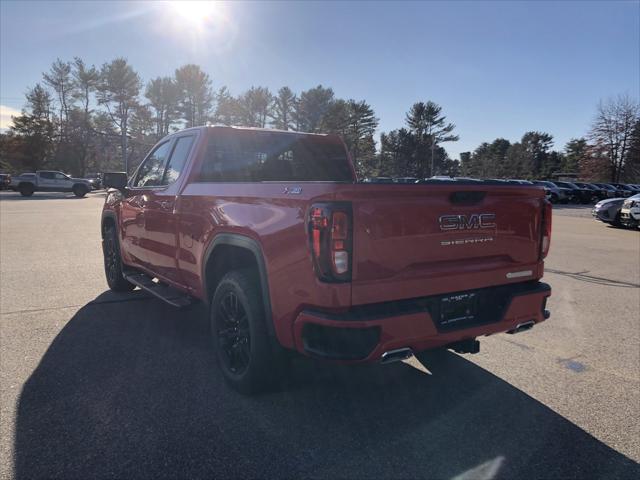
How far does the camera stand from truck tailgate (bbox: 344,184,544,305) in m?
2.52

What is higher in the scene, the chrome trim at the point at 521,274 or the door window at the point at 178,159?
the door window at the point at 178,159

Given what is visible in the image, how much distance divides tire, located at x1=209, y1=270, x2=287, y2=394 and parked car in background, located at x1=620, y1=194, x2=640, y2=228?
663 inches

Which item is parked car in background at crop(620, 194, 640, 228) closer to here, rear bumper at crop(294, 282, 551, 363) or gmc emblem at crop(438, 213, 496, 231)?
gmc emblem at crop(438, 213, 496, 231)

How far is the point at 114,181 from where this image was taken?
5355 mm

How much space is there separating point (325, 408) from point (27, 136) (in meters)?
71.4

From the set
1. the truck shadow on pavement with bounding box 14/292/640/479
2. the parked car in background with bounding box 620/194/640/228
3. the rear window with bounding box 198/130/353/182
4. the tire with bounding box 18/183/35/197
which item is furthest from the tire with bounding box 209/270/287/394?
the tire with bounding box 18/183/35/197

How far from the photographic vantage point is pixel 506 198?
10.1 ft

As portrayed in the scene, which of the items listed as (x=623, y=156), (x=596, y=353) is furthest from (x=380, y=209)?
(x=623, y=156)

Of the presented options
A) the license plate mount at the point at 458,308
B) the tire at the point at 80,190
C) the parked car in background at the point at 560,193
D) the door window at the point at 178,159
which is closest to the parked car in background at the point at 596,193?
the parked car in background at the point at 560,193

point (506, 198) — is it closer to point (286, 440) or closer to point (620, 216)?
point (286, 440)

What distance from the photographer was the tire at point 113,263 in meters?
6.04

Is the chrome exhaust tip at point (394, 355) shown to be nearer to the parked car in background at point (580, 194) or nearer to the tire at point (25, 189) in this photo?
the tire at point (25, 189)

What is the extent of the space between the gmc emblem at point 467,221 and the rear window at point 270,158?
2.09 m

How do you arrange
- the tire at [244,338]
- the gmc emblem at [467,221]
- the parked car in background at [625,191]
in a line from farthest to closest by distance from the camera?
the parked car in background at [625,191], the tire at [244,338], the gmc emblem at [467,221]
